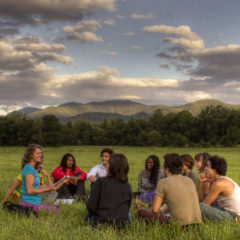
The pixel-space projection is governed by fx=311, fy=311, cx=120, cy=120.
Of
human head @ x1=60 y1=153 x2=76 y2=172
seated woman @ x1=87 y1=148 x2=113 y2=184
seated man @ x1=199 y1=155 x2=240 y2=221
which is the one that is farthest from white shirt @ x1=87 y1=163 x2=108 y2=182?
seated man @ x1=199 y1=155 x2=240 y2=221

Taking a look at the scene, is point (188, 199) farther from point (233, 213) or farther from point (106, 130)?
point (106, 130)

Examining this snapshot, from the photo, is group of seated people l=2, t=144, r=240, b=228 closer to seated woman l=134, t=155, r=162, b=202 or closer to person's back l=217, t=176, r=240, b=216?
person's back l=217, t=176, r=240, b=216

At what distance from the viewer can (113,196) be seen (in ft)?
18.7

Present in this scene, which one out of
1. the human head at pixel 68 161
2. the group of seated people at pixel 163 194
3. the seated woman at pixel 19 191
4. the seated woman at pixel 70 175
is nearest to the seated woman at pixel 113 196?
the group of seated people at pixel 163 194

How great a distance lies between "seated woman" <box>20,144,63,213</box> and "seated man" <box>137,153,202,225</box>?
2.69m

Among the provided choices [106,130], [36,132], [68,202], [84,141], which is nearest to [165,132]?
[106,130]

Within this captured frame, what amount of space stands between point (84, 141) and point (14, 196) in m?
85.1

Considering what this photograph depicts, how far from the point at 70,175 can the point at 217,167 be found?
19.5ft

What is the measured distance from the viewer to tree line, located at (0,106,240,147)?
7919cm

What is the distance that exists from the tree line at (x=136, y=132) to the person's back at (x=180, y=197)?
235 ft

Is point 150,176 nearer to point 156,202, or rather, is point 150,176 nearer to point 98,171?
point 98,171

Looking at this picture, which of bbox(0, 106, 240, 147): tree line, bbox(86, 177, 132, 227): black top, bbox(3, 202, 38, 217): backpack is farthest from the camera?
bbox(0, 106, 240, 147): tree line

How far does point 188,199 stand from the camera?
5.57m

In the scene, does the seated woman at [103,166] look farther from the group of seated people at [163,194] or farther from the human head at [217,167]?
the human head at [217,167]
